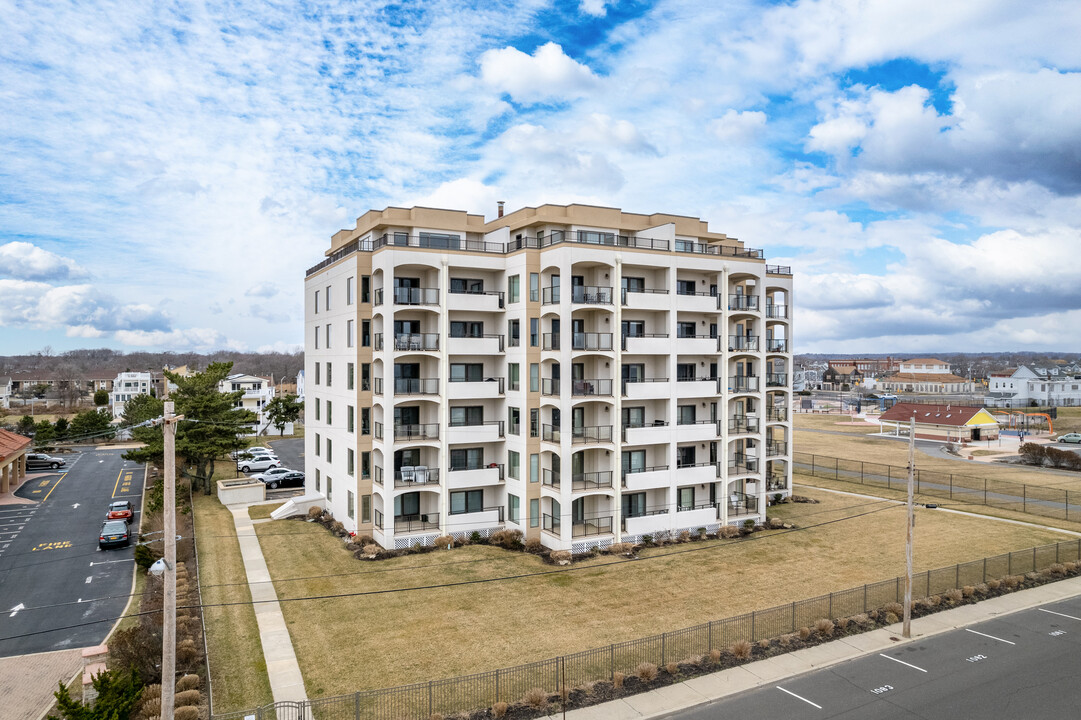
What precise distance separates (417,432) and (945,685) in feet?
88.9

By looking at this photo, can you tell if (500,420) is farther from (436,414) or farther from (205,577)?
(205,577)

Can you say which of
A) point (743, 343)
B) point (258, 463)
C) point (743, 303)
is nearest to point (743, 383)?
point (743, 343)

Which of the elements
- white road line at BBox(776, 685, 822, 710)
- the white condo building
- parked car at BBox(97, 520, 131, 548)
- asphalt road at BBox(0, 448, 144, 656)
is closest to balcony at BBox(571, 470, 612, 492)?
the white condo building

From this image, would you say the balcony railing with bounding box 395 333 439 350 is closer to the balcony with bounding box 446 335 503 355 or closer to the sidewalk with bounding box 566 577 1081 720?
the balcony with bounding box 446 335 503 355

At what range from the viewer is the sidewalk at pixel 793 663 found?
19844mm

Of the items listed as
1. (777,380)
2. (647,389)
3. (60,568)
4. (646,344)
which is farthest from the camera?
(777,380)

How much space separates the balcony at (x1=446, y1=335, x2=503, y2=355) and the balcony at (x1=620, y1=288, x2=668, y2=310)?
788 centimetres

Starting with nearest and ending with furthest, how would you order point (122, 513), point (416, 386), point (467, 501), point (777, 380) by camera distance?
point (416, 386) < point (467, 501) < point (122, 513) < point (777, 380)

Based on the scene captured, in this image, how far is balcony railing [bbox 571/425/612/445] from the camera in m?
37.2

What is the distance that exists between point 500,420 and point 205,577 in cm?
1750

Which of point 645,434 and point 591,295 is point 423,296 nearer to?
point 591,295

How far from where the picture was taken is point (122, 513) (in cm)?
4331

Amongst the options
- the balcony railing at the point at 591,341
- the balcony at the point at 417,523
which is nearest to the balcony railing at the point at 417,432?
the balcony at the point at 417,523

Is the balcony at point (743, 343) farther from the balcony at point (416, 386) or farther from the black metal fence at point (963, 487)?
the black metal fence at point (963, 487)
